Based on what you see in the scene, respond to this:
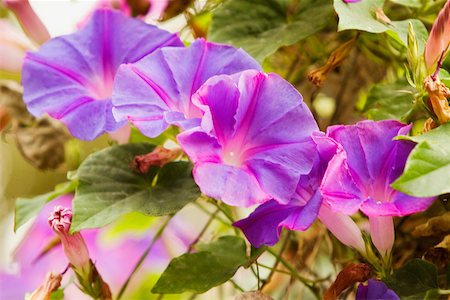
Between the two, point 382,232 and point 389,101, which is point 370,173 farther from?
point 389,101

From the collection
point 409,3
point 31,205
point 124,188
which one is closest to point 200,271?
point 124,188

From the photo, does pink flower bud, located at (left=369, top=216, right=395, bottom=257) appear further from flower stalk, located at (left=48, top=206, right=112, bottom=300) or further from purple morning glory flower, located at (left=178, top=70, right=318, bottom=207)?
flower stalk, located at (left=48, top=206, right=112, bottom=300)

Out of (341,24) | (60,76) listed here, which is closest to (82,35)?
(60,76)

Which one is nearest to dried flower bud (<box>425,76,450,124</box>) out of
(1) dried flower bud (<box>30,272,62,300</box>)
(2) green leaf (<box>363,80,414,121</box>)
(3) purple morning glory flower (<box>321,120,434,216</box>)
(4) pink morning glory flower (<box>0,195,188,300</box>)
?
(3) purple morning glory flower (<box>321,120,434,216</box>)

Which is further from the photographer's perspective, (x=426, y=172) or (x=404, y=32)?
(x=404, y=32)

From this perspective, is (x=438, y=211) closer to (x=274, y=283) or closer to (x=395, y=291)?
(x=395, y=291)

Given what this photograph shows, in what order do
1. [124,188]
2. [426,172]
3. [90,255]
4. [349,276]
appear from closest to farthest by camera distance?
[426,172], [349,276], [124,188], [90,255]
